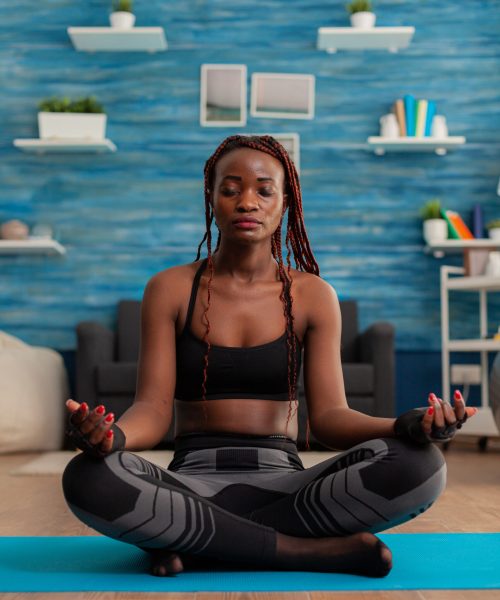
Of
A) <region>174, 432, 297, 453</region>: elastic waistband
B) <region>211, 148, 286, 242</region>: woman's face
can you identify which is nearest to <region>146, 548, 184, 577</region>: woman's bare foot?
<region>174, 432, 297, 453</region>: elastic waistband

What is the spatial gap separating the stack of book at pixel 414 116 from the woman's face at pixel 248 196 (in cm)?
335

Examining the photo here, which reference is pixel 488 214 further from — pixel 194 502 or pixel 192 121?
pixel 194 502

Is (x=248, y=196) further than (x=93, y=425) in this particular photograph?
Yes

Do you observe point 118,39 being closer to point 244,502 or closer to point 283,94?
point 283,94

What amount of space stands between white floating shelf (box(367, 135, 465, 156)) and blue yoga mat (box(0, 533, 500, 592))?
3.31 m

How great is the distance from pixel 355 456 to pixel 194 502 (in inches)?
11.6

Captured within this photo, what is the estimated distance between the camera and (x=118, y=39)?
5.03m

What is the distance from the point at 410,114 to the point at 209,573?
12.5ft

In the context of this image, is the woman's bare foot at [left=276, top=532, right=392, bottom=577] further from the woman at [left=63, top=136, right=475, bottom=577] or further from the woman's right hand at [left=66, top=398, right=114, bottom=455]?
the woman's right hand at [left=66, top=398, right=114, bottom=455]

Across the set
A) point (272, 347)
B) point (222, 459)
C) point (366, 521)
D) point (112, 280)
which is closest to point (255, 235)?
point (272, 347)

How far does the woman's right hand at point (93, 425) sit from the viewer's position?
4.72 ft

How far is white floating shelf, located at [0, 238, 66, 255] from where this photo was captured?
16.1 ft

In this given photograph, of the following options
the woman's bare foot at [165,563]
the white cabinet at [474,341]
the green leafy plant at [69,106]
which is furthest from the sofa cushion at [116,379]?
the woman's bare foot at [165,563]

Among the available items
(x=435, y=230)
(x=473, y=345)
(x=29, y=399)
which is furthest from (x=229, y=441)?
(x=435, y=230)
